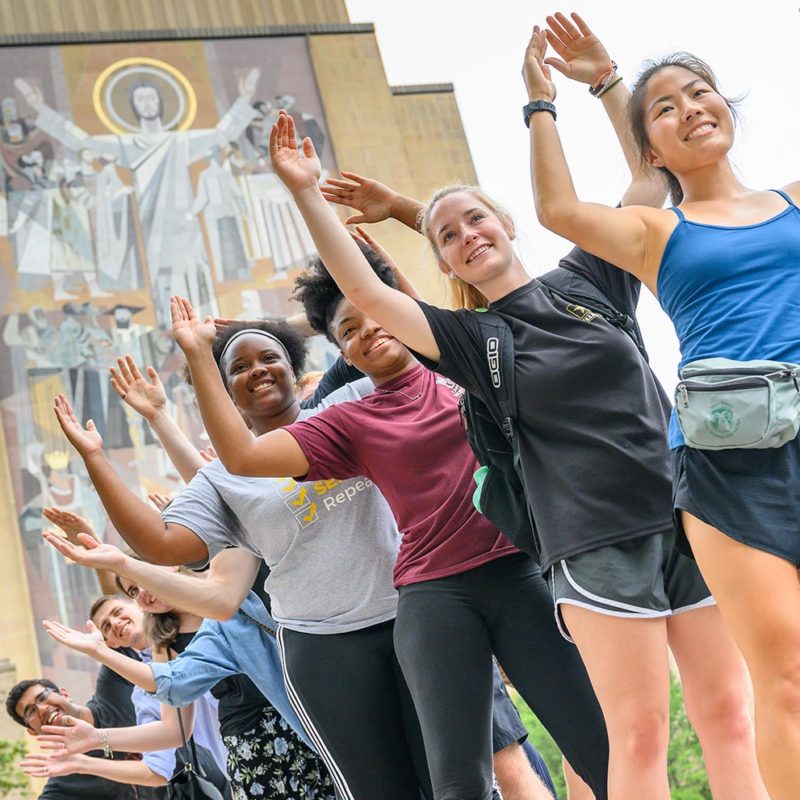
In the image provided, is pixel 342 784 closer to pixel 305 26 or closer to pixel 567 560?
pixel 567 560

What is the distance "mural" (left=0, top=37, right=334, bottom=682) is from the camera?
13.3m

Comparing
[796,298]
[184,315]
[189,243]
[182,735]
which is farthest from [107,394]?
[796,298]

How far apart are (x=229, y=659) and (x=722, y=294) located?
2.27 m

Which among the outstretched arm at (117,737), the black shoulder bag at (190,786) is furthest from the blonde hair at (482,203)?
the outstretched arm at (117,737)

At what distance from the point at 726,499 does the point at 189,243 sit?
13.4 metres

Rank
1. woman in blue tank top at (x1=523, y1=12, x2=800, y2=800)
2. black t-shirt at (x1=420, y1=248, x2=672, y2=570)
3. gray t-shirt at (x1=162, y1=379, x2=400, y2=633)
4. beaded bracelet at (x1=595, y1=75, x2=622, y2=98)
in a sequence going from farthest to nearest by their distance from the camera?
gray t-shirt at (x1=162, y1=379, x2=400, y2=633), beaded bracelet at (x1=595, y1=75, x2=622, y2=98), black t-shirt at (x1=420, y1=248, x2=672, y2=570), woman in blue tank top at (x1=523, y1=12, x2=800, y2=800)

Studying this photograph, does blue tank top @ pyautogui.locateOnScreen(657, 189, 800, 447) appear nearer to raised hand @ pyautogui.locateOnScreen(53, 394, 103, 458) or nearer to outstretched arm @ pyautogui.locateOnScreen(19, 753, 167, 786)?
raised hand @ pyautogui.locateOnScreen(53, 394, 103, 458)

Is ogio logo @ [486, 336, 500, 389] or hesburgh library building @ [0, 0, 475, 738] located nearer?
ogio logo @ [486, 336, 500, 389]

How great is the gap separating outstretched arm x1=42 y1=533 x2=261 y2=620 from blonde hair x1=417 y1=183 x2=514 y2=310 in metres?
1.17

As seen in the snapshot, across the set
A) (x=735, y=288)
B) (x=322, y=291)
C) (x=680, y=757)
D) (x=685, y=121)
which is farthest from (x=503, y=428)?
(x=680, y=757)

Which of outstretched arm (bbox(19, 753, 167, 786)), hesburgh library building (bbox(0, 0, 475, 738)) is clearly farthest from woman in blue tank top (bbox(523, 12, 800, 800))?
hesburgh library building (bbox(0, 0, 475, 738))

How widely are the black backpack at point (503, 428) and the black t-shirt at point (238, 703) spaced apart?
1.62m

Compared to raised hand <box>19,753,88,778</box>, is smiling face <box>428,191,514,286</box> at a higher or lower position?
higher

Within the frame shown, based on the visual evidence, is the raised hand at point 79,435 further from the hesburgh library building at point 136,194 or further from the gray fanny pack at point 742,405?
the hesburgh library building at point 136,194
